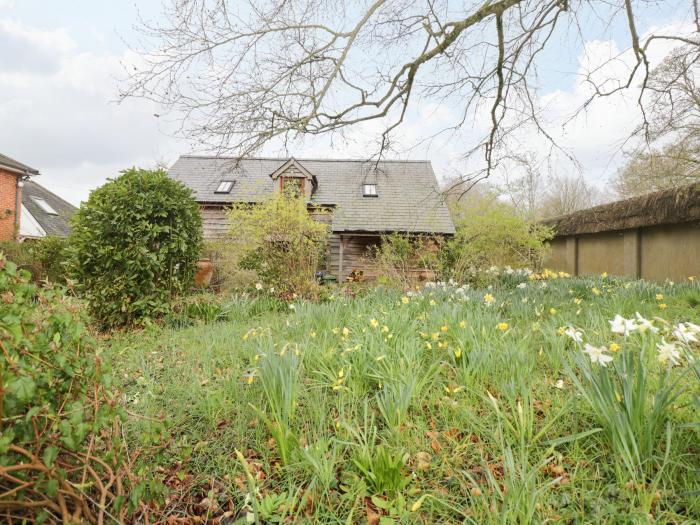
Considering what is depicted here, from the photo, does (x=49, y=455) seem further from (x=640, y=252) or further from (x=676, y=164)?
(x=676, y=164)

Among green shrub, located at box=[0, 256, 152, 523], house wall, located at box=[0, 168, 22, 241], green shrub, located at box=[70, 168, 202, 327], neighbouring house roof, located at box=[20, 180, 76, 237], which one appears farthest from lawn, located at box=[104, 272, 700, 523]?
neighbouring house roof, located at box=[20, 180, 76, 237]

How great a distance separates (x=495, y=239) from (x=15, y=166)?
17.8 meters

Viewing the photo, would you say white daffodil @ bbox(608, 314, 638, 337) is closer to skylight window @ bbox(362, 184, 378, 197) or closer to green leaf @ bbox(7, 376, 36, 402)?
green leaf @ bbox(7, 376, 36, 402)

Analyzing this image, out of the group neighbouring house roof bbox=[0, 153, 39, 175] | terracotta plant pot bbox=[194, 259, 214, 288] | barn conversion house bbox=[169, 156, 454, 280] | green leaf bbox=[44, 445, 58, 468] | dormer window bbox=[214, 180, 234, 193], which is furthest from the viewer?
dormer window bbox=[214, 180, 234, 193]

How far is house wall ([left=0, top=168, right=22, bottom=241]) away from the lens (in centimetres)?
1325

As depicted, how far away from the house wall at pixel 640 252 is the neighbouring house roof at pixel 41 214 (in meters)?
19.8

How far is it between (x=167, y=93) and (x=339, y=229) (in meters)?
9.86

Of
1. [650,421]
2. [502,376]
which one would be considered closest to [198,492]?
[502,376]

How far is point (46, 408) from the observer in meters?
1.25

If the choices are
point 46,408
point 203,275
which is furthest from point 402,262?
point 46,408

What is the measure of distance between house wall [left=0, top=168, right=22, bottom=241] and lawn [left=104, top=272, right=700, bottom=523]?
50.6 feet

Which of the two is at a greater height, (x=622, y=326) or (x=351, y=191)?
(x=351, y=191)

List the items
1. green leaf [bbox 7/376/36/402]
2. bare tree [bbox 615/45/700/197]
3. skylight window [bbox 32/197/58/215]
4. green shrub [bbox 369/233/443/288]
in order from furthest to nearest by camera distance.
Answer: skylight window [bbox 32/197/58/215] → green shrub [bbox 369/233/443/288] → bare tree [bbox 615/45/700/197] → green leaf [bbox 7/376/36/402]

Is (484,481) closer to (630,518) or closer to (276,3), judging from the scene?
(630,518)
